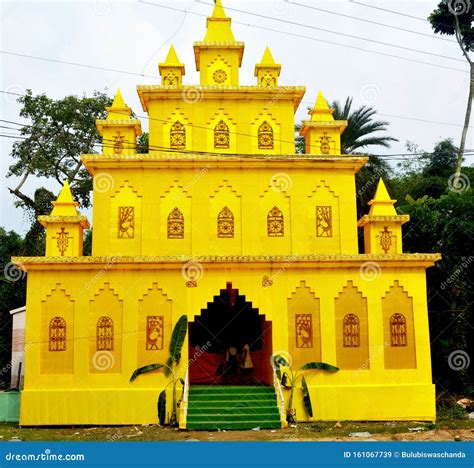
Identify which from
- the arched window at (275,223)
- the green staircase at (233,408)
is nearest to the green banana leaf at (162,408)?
the green staircase at (233,408)

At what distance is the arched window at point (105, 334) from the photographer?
16562mm

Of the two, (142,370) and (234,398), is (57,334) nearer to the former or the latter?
(142,370)

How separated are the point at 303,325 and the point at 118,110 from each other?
7.82 meters

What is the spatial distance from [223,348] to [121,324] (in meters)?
4.74

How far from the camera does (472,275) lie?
70.1 feet

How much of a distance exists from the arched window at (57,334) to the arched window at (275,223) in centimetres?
579

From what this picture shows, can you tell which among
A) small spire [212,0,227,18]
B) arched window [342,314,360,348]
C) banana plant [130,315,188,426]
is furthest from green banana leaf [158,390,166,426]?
small spire [212,0,227,18]

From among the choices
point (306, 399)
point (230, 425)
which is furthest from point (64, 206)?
point (306, 399)

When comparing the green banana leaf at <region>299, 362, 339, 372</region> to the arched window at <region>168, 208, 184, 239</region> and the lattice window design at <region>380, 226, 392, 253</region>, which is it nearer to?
the lattice window design at <region>380, 226, 392, 253</region>

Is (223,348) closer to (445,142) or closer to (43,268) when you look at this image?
(43,268)

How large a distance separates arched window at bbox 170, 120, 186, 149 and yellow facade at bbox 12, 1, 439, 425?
39mm

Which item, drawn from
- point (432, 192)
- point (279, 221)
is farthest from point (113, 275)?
point (432, 192)

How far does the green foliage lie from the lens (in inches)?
1246

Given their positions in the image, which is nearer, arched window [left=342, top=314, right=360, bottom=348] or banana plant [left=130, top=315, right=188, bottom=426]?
banana plant [left=130, top=315, right=188, bottom=426]
